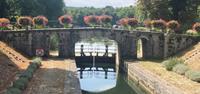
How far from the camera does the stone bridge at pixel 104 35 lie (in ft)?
152

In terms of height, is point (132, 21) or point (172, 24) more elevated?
point (132, 21)

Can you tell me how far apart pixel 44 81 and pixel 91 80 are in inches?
615

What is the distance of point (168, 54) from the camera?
158 ft

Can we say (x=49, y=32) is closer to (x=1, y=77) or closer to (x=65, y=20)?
(x=65, y=20)

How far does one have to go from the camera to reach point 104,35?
4894 cm

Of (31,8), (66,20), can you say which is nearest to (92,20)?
(66,20)

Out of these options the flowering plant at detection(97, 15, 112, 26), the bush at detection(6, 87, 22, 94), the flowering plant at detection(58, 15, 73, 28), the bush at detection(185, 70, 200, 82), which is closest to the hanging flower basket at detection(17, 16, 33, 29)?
the flowering plant at detection(58, 15, 73, 28)

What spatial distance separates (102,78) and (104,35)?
16.8ft

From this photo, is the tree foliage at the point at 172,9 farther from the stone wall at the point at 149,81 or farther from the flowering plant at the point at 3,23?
the flowering plant at the point at 3,23

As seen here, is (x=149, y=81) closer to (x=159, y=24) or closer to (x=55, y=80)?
(x=55, y=80)

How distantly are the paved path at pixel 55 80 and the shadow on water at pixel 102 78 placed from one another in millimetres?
3178

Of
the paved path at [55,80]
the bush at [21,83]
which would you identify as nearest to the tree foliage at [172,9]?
the paved path at [55,80]

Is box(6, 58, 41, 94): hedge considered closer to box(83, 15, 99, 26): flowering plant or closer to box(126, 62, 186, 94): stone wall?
box(126, 62, 186, 94): stone wall

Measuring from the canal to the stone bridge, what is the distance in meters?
3.06
